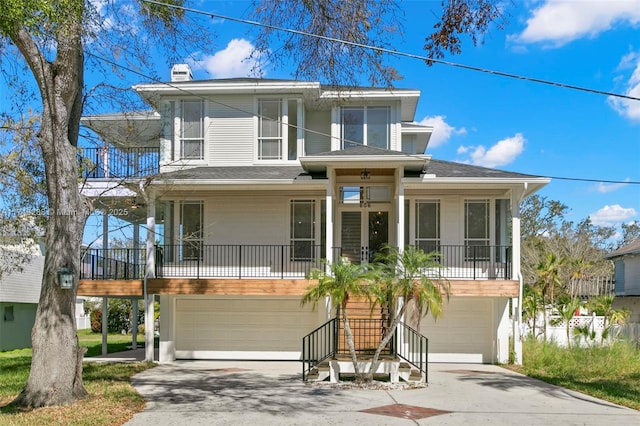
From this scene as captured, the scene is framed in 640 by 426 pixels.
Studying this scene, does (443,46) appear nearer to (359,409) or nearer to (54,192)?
(359,409)

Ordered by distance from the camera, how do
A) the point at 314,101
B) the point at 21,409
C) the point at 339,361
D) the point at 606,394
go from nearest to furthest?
the point at 21,409
the point at 606,394
the point at 339,361
the point at 314,101

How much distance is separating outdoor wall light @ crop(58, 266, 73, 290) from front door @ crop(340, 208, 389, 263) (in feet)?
32.7

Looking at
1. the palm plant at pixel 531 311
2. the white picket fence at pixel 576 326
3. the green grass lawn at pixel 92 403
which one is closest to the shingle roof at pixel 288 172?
the green grass lawn at pixel 92 403

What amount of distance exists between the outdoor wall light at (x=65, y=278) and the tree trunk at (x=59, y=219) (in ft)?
0.26

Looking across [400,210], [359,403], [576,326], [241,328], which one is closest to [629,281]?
[576,326]

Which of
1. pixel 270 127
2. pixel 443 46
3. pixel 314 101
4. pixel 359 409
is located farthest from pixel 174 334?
pixel 443 46

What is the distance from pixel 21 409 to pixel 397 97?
13.4 meters

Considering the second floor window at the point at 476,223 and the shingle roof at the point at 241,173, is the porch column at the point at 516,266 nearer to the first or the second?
the second floor window at the point at 476,223

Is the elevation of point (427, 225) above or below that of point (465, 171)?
below

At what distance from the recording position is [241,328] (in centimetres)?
1898

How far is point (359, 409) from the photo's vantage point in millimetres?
10555

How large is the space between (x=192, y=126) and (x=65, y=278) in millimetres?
9975

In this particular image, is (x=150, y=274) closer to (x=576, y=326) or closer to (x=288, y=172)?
(x=288, y=172)

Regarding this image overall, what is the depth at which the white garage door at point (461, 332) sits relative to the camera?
18.6 meters
